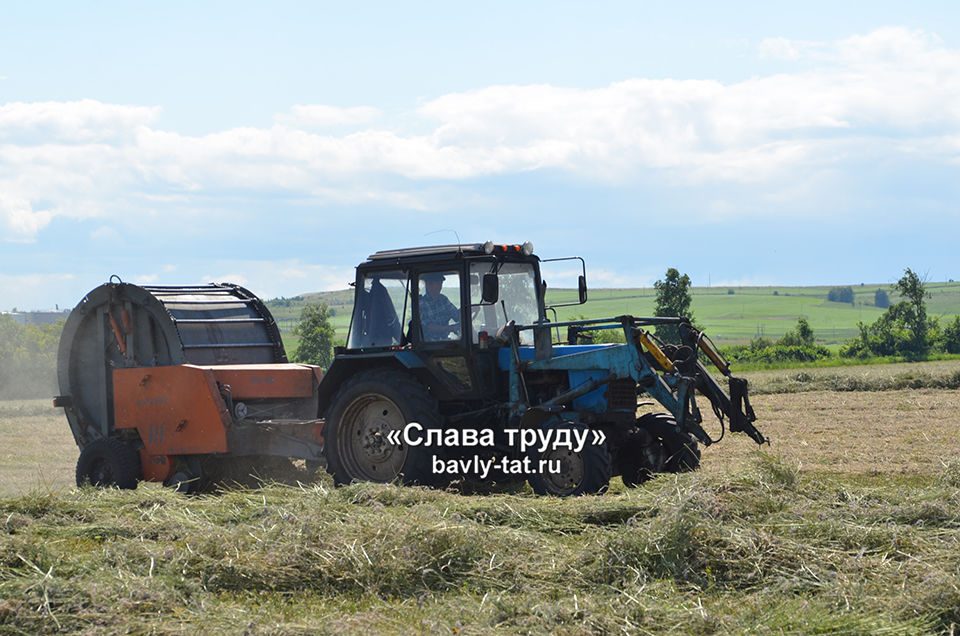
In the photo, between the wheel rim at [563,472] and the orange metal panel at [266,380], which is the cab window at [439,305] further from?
the orange metal panel at [266,380]

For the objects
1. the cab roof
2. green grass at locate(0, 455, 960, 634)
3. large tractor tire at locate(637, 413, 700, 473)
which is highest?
the cab roof

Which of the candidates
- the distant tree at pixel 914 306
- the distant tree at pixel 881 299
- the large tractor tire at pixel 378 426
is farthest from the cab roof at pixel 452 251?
the distant tree at pixel 881 299

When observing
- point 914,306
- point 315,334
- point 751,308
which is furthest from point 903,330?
point 751,308

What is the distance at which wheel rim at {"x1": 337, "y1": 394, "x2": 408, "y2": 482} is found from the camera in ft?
32.3

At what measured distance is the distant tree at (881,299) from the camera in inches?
4719

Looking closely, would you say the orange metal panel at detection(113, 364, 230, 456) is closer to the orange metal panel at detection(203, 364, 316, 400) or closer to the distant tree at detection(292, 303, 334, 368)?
the orange metal panel at detection(203, 364, 316, 400)

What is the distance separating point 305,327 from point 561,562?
40824 millimetres

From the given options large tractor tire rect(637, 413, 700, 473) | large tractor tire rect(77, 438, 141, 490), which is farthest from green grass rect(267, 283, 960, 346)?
large tractor tire rect(637, 413, 700, 473)

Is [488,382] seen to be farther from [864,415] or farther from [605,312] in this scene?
[605,312]

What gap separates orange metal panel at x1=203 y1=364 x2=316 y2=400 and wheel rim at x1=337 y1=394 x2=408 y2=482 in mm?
1575

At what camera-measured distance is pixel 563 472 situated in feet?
29.2

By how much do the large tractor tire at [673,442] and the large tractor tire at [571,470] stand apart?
0.73 m

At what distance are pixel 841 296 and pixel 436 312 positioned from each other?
121888 mm

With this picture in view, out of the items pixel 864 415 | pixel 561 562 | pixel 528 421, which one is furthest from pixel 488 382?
pixel 864 415
